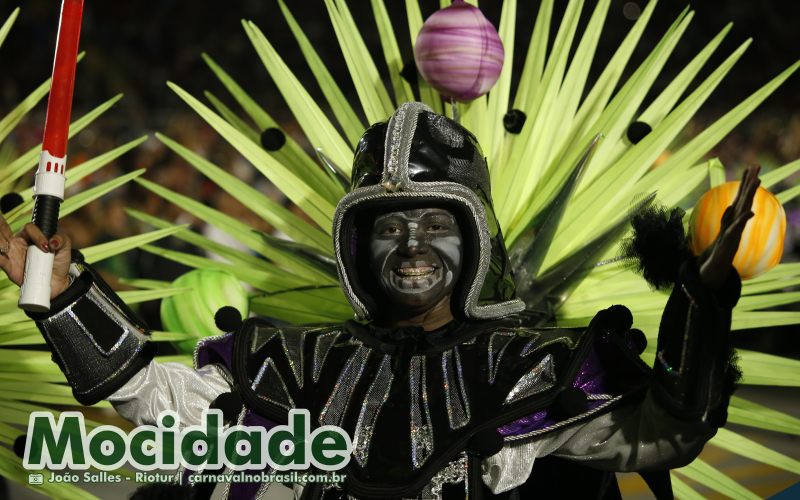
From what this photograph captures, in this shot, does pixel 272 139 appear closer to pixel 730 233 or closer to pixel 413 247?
pixel 413 247

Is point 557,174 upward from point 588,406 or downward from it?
upward

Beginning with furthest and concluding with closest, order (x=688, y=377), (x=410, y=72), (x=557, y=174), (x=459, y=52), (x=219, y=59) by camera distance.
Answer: (x=219, y=59), (x=410, y=72), (x=557, y=174), (x=459, y=52), (x=688, y=377)

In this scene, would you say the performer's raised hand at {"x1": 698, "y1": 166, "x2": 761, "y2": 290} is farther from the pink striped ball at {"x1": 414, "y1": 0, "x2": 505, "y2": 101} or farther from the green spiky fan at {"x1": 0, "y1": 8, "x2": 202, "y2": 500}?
the green spiky fan at {"x1": 0, "y1": 8, "x2": 202, "y2": 500}

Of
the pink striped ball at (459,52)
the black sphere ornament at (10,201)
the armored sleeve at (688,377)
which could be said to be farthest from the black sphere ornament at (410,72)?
the armored sleeve at (688,377)

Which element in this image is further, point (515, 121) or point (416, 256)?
point (515, 121)

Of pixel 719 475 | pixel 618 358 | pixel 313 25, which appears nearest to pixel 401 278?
pixel 618 358

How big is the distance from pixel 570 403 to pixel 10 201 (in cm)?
156

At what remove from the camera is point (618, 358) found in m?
2.48

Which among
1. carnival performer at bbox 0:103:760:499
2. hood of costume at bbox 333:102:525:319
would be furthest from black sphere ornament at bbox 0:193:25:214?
hood of costume at bbox 333:102:525:319

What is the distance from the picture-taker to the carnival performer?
2.28m

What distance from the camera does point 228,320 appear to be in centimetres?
272

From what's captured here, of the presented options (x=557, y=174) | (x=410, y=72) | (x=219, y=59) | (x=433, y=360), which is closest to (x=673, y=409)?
(x=433, y=360)

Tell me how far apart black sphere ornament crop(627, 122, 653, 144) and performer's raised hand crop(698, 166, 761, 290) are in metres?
1.06

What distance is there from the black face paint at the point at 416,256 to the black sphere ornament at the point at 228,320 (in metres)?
0.32
